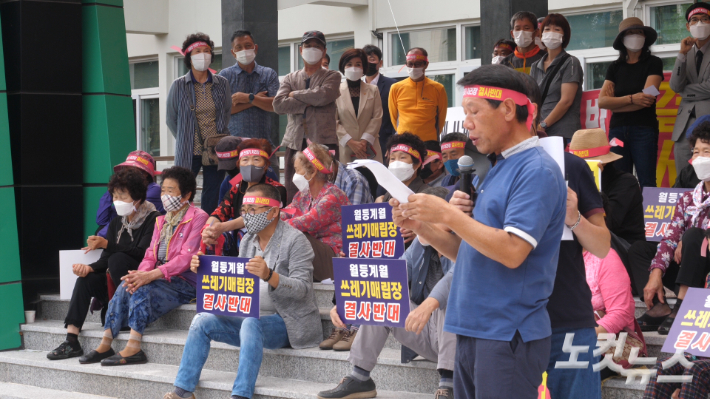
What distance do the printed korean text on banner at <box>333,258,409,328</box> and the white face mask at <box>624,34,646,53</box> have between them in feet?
12.4

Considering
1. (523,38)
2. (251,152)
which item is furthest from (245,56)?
(523,38)

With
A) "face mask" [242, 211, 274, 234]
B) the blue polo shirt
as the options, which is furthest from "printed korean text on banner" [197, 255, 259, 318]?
the blue polo shirt

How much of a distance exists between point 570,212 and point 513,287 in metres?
0.47

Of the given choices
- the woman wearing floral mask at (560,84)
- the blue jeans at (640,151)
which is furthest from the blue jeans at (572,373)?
the blue jeans at (640,151)

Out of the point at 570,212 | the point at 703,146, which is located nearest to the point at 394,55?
the point at 703,146

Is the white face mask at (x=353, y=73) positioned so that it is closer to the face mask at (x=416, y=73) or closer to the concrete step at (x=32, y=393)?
the face mask at (x=416, y=73)

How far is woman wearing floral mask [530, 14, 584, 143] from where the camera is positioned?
660 centimetres

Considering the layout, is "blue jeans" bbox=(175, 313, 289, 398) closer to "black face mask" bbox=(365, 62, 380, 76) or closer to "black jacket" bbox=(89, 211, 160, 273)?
"black jacket" bbox=(89, 211, 160, 273)

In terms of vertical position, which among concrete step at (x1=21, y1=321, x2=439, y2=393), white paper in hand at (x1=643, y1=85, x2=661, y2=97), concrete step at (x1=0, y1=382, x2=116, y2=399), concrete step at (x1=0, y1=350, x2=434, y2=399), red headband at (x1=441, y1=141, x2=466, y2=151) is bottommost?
concrete step at (x1=0, y1=382, x2=116, y2=399)

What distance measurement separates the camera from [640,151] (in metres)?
6.79

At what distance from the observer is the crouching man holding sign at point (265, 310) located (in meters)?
4.98

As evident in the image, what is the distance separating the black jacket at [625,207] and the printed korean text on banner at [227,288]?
2.27 meters

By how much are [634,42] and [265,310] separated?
393cm

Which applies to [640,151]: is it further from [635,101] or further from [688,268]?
[688,268]
